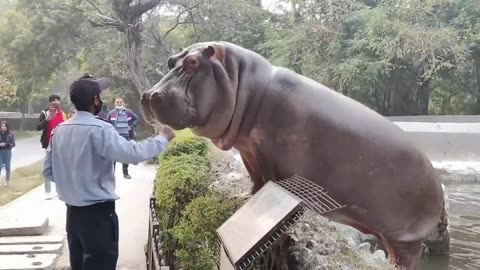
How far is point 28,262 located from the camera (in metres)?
4.81

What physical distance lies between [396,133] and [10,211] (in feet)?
23.3

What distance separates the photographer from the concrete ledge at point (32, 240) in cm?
570

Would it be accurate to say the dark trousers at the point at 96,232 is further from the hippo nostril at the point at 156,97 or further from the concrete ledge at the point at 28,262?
the concrete ledge at the point at 28,262

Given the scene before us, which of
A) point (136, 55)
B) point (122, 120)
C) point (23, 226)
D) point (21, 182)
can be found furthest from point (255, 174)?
Result: point (136, 55)

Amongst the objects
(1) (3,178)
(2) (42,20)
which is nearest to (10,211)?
(1) (3,178)

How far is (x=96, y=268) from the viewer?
3.32 meters

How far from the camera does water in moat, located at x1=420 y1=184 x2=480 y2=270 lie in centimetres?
660

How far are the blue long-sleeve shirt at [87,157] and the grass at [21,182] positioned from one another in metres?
6.86

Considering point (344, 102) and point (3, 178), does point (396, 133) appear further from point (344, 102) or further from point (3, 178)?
point (3, 178)

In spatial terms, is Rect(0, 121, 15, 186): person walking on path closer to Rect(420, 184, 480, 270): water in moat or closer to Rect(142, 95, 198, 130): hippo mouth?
Rect(420, 184, 480, 270): water in moat

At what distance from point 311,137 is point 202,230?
1.27 m

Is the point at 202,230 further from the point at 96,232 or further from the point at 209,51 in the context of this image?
the point at 209,51

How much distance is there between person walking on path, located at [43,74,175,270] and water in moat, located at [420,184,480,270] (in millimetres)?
4615

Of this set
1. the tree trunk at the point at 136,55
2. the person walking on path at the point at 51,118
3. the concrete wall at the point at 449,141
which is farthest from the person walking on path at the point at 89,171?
the tree trunk at the point at 136,55
